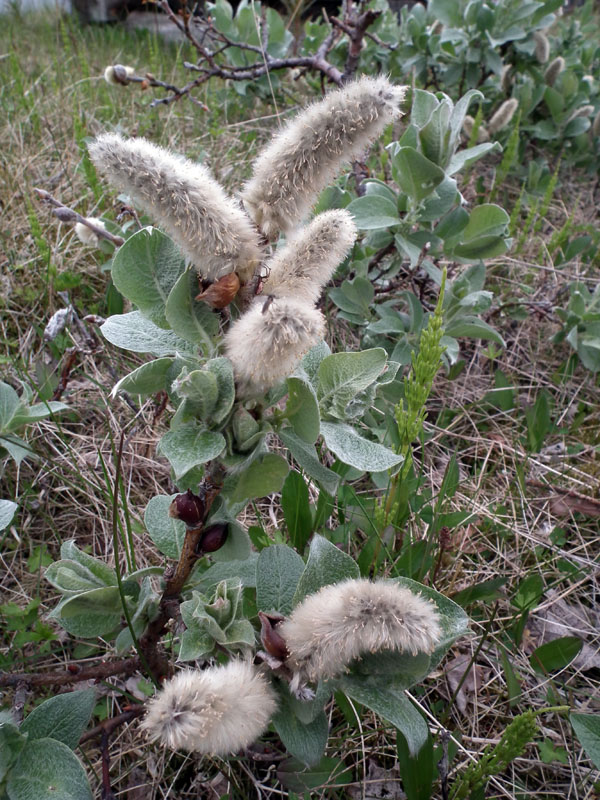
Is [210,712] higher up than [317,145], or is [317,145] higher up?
[317,145]

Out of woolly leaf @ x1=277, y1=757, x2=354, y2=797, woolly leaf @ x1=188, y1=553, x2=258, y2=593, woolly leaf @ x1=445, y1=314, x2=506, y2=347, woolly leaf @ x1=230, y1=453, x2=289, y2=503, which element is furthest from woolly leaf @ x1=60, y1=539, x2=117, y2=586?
woolly leaf @ x1=445, y1=314, x2=506, y2=347

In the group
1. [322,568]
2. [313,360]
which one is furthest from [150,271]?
[322,568]

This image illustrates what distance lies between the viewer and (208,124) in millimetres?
4152

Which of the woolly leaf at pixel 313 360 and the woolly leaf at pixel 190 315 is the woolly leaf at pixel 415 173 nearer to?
the woolly leaf at pixel 313 360

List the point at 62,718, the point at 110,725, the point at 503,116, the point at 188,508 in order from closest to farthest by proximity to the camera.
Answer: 1. the point at 188,508
2. the point at 62,718
3. the point at 110,725
4. the point at 503,116

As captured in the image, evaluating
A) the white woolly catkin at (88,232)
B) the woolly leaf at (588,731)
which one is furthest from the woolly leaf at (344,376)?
the white woolly catkin at (88,232)

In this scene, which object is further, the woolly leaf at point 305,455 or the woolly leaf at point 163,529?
the woolly leaf at point 163,529

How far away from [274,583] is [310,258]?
0.70 metres

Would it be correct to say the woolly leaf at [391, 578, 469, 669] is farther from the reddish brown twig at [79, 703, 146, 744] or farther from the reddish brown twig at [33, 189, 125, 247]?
the reddish brown twig at [33, 189, 125, 247]

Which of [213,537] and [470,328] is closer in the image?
[213,537]

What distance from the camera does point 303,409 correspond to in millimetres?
978

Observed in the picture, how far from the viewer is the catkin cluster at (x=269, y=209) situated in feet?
2.91

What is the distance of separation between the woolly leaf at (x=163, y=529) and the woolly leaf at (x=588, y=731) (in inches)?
38.2

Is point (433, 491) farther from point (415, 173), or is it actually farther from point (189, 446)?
point (189, 446)
